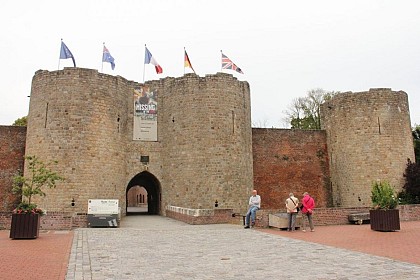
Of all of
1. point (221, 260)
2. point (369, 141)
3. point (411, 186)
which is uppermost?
point (369, 141)

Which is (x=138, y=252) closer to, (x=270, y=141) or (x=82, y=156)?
(x=82, y=156)

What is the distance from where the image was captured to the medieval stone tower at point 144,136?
20469mm

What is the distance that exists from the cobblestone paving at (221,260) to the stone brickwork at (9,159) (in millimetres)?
Answer: 12645

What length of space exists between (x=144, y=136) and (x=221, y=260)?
15983mm

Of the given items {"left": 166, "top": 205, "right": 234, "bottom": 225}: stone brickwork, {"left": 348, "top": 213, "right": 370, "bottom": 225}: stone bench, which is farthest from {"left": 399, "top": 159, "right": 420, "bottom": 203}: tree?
{"left": 166, "top": 205, "right": 234, "bottom": 225}: stone brickwork

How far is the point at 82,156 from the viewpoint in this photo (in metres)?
20.5

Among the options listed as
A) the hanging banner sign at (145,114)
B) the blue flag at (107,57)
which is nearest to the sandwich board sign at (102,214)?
→ the hanging banner sign at (145,114)

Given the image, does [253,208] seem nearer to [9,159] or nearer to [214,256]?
[214,256]

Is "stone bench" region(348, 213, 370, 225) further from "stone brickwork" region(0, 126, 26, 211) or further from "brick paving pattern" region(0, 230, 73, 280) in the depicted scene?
"stone brickwork" region(0, 126, 26, 211)

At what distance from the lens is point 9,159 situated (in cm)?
2234

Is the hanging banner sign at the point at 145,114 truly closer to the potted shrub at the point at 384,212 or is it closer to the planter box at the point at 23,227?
the planter box at the point at 23,227

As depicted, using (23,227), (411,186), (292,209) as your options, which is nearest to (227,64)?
(292,209)

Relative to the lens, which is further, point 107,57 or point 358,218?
point 107,57

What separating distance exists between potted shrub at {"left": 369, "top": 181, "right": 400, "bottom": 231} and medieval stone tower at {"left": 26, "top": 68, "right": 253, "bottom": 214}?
910 cm
